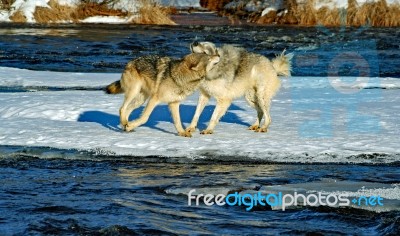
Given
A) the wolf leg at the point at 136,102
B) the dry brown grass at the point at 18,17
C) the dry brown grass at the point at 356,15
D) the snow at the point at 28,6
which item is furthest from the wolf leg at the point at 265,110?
the dry brown grass at the point at 18,17

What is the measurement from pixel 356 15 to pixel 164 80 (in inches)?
1031

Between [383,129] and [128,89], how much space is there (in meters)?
3.55

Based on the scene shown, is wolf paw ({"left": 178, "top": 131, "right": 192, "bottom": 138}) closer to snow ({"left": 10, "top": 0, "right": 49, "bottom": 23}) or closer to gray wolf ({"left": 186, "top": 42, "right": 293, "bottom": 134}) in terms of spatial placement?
gray wolf ({"left": 186, "top": 42, "right": 293, "bottom": 134})

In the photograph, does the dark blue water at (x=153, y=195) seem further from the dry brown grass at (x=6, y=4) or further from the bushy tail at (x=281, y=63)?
the dry brown grass at (x=6, y=4)

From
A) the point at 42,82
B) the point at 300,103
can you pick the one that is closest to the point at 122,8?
the point at 42,82

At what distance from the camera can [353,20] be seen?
118 feet

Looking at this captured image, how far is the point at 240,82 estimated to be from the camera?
1159 cm

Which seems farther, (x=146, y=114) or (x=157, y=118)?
(x=157, y=118)

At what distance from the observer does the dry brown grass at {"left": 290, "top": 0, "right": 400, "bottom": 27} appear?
1409 inches

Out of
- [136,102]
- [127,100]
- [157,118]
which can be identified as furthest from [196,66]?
[157,118]

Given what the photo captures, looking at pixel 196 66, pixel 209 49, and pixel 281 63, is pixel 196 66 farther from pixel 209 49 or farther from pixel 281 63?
pixel 281 63

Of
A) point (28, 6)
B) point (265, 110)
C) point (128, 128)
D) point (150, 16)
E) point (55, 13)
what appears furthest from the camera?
point (150, 16)

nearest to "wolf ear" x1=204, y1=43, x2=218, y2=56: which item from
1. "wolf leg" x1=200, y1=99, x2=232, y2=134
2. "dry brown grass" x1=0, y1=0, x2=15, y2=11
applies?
"wolf leg" x1=200, y1=99, x2=232, y2=134

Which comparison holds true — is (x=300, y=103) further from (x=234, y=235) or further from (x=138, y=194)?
(x=234, y=235)
